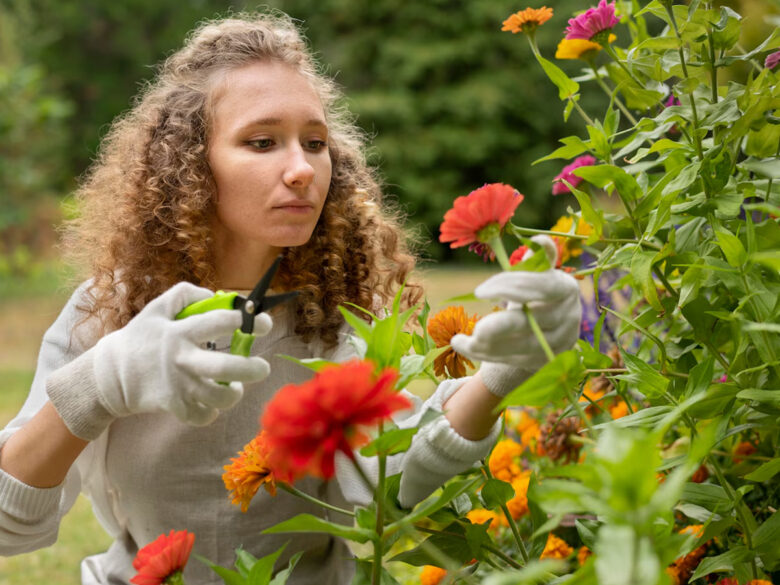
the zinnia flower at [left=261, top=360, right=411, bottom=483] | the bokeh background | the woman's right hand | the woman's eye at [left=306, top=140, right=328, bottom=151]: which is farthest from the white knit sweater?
the bokeh background

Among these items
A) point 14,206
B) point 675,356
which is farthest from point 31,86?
point 675,356

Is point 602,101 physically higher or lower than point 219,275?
lower

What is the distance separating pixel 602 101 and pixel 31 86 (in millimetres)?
6534

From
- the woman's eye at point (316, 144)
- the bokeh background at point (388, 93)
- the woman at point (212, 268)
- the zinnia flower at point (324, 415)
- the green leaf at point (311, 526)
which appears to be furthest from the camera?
the bokeh background at point (388, 93)

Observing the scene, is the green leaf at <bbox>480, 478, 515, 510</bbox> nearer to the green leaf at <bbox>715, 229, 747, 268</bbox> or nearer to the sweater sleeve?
the green leaf at <bbox>715, 229, 747, 268</bbox>

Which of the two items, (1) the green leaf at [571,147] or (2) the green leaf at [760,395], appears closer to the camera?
(2) the green leaf at [760,395]

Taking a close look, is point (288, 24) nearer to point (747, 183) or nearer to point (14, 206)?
point (747, 183)

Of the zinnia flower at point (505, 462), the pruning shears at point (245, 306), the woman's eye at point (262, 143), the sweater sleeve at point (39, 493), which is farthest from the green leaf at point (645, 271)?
the sweater sleeve at point (39, 493)

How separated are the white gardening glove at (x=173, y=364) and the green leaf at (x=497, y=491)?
26 cm

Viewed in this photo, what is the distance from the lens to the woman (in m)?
1.04

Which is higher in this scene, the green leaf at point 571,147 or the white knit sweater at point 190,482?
the green leaf at point 571,147

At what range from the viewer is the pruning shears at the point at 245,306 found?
2.44 feet

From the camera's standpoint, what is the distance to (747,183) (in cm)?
93

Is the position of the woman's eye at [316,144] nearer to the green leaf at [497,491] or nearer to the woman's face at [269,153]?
the woman's face at [269,153]
